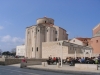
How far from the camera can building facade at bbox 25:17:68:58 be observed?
68.8m

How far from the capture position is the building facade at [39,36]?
2707 inches

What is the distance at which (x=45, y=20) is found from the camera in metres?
75.7

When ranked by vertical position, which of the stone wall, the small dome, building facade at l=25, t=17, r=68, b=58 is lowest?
the stone wall

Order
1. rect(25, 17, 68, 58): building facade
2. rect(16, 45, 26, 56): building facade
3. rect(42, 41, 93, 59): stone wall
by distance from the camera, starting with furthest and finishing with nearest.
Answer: rect(16, 45, 26, 56): building facade, rect(25, 17, 68, 58): building facade, rect(42, 41, 93, 59): stone wall

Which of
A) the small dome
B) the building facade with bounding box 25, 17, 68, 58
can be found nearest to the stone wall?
the building facade with bounding box 25, 17, 68, 58

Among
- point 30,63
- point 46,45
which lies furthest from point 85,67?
point 46,45

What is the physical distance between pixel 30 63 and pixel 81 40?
47663 mm

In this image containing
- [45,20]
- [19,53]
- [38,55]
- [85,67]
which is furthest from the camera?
[19,53]

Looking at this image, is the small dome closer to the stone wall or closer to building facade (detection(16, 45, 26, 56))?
the stone wall

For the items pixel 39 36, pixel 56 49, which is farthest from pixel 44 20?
pixel 56 49

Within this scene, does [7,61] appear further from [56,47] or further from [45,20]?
[45,20]

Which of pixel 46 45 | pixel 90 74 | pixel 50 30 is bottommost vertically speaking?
pixel 90 74

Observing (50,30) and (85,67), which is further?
(50,30)

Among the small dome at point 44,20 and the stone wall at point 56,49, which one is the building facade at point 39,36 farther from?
the stone wall at point 56,49
